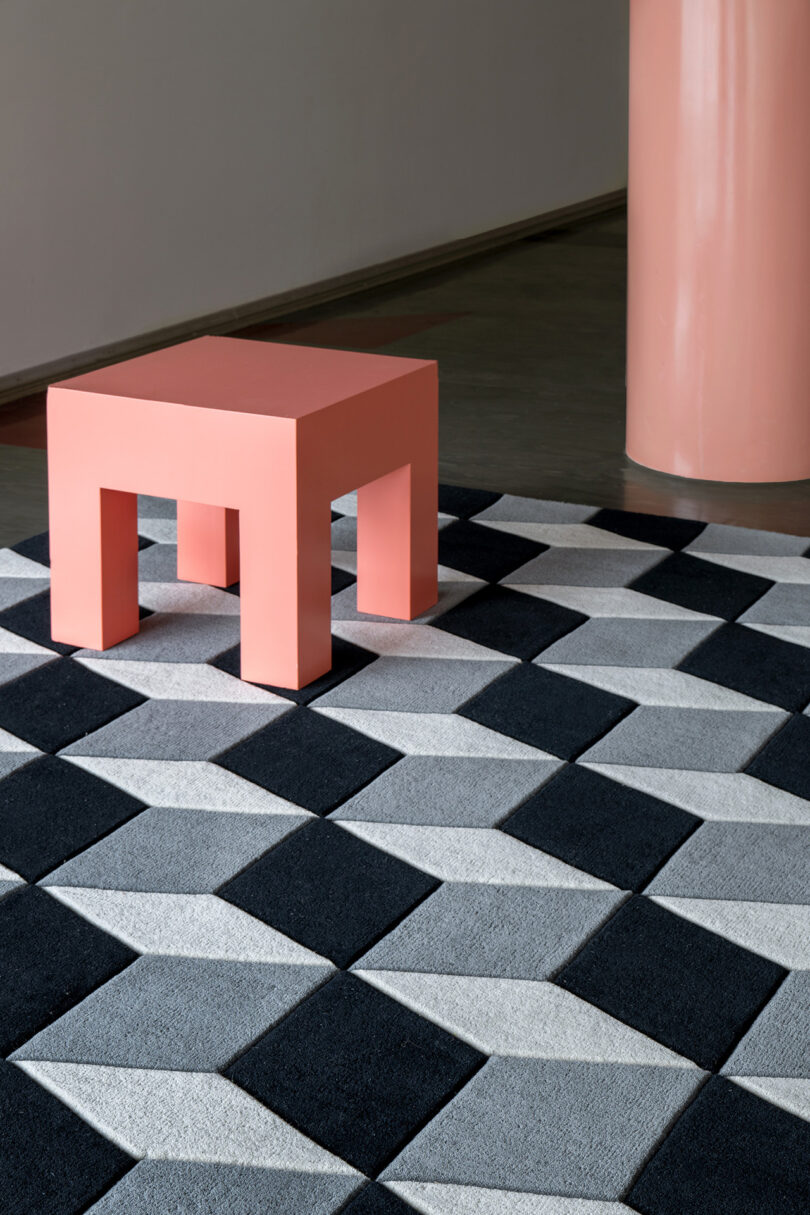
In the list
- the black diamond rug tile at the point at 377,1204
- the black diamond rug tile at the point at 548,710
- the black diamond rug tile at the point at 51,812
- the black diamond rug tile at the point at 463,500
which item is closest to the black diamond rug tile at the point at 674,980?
the black diamond rug tile at the point at 377,1204

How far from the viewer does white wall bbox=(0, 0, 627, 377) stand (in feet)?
12.8

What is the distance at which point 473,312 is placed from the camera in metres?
4.80

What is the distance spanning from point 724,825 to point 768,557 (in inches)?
41.2

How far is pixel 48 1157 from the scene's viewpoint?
1240mm

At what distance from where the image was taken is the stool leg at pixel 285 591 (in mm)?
2066

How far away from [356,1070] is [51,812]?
2.06 ft

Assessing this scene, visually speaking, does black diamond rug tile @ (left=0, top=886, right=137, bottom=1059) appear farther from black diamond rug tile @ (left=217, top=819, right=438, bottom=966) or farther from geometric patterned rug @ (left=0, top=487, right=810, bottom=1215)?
black diamond rug tile @ (left=217, top=819, right=438, bottom=966)

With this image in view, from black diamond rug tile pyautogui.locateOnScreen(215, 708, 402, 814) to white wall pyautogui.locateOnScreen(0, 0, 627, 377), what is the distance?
222 cm

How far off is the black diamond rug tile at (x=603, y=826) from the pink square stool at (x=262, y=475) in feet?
1.60

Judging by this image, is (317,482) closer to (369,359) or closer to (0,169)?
(369,359)

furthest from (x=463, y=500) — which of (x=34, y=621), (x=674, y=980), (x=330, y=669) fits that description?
(x=674, y=980)

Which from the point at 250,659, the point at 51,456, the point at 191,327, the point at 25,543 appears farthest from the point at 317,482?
the point at 191,327

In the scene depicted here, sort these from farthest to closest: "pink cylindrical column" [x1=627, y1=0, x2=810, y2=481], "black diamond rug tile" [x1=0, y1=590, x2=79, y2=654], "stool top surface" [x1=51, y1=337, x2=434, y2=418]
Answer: "pink cylindrical column" [x1=627, y1=0, x2=810, y2=481] < "black diamond rug tile" [x1=0, y1=590, x2=79, y2=654] < "stool top surface" [x1=51, y1=337, x2=434, y2=418]

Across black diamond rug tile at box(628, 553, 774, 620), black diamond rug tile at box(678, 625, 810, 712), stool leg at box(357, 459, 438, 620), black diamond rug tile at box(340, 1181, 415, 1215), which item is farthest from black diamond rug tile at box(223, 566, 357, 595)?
black diamond rug tile at box(340, 1181, 415, 1215)
